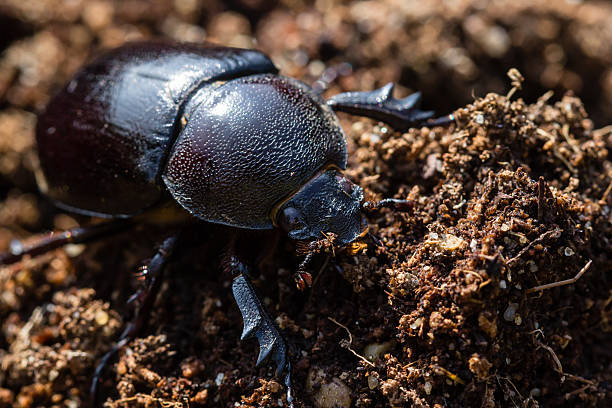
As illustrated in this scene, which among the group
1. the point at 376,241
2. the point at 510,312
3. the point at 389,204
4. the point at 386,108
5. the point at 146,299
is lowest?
the point at 146,299

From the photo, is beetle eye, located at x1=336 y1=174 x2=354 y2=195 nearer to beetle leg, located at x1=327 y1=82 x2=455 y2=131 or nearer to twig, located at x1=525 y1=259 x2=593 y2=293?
beetle leg, located at x1=327 y1=82 x2=455 y2=131

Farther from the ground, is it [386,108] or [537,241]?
[386,108]

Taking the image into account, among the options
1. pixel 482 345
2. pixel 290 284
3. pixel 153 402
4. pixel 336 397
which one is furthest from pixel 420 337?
pixel 153 402

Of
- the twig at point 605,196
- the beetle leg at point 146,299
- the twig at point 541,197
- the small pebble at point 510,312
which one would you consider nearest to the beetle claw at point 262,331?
the beetle leg at point 146,299

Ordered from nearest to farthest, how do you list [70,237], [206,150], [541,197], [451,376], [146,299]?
1. [451,376]
2. [541,197]
3. [206,150]
4. [146,299]
5. [70,237]

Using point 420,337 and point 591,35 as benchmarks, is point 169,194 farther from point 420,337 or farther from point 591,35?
point 591,35

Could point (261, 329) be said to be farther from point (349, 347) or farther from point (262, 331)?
point (349, 347)

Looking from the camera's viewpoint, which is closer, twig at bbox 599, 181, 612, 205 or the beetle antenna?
the beetle antenna

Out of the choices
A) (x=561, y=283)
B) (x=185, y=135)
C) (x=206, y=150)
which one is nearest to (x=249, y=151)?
(x=206, y=150)

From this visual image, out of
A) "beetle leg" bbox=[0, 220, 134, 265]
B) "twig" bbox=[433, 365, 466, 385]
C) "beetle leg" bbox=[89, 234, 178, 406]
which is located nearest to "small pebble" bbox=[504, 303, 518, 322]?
"twig" bbox=[433, 365, 466, 385]
